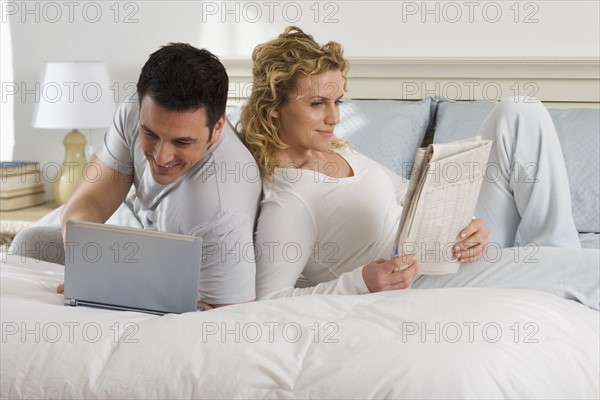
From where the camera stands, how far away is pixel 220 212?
189cm

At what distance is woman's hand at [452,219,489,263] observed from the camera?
6.66 feet

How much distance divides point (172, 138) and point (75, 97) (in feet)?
6.14

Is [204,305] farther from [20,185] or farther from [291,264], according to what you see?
[20,185]

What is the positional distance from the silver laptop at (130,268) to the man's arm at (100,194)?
420mm

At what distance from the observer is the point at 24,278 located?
2049 millimetres

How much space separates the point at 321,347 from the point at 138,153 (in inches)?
32.6

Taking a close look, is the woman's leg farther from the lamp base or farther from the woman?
→ the lamp base

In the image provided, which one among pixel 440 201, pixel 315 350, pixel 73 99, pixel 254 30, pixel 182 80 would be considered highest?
pixel 254 30

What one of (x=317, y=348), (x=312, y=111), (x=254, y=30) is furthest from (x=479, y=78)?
(x=317, y=348)

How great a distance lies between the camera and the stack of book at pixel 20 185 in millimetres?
3650

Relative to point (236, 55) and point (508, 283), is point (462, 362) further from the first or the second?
point (236, 55)

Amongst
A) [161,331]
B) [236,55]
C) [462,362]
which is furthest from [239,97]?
[462,362]

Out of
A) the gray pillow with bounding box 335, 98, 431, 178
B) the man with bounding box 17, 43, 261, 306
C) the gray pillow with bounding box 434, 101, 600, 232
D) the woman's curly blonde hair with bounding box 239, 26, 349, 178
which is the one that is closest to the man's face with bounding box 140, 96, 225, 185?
the man with bounding box 17, 43, 261, 306

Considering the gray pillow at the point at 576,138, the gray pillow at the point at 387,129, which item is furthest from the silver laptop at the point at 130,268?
the gray pillow at the point at 576,138
